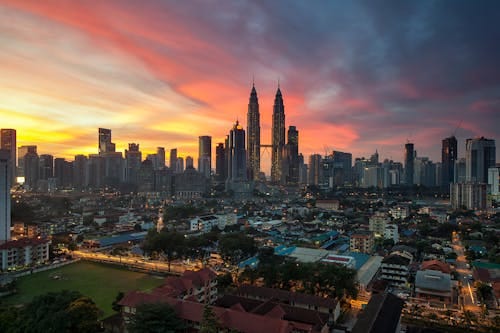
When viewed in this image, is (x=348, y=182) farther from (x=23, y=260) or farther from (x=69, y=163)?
(x=23, y=260)

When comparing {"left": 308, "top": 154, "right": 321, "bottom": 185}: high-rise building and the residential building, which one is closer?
the residential building

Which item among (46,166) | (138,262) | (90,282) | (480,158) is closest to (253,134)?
(46,166)

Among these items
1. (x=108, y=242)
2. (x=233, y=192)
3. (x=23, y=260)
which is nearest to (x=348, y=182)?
(x=233, y=192)

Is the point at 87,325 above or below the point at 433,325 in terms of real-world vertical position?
above

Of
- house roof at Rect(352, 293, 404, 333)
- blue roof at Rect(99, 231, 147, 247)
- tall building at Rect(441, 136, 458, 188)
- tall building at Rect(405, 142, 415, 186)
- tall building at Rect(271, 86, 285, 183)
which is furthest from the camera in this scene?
tall building at Rect(271, 86, 285, 183)

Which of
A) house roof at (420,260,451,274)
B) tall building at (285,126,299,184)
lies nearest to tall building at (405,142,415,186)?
tall building at (285,126,299,184)

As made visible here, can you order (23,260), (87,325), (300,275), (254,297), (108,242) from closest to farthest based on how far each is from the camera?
(87,325)
(254,297)
(300,275)
(23,260)
(108,242)

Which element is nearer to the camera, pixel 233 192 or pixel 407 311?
pixel 407 311

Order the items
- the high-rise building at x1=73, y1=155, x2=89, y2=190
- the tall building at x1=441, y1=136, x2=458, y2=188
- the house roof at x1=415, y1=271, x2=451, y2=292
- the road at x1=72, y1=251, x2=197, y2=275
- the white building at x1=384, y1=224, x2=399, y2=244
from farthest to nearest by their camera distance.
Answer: the tall building at x1=441, y1=136, x2=458, y2=188
the high-rise building at x1=73, y1=155, x2=89, y2=190
the white building at x1=384, y1=224, x2=399, y2=244
the road at x1=72, y1=251, x2=197, y2=275
the house roof at x1=415, y1=271, x2=451, y2=292

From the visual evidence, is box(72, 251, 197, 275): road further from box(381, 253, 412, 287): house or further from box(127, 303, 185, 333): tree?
box(381, 253, 412, 287): house
